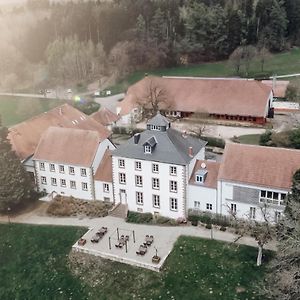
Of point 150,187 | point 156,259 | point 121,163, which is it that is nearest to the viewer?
point 156,259

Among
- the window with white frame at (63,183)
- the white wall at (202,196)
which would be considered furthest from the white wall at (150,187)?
the window with white frame at (63,183)

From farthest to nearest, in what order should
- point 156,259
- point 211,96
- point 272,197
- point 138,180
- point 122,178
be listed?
point 211,96 < point 122,178 < point 138,180 < point 272,197 < point 156,259

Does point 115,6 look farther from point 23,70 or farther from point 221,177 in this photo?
point 221,177

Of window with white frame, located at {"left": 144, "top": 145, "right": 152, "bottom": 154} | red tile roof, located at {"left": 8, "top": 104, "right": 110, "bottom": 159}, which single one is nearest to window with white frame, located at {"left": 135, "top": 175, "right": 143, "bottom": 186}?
window with white frame, located at {"left": 144, "top": 145, "right": 152, "bottom": 154}

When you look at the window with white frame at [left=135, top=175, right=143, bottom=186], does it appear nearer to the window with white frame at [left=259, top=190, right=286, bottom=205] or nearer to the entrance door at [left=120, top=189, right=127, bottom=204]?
the entrance door at [left=120, top=189, right=127, bottom=204]

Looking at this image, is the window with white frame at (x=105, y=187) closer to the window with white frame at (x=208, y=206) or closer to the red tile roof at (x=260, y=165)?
the window with white frame at (x=208, y=206)

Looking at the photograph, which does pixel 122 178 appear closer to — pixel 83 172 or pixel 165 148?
pixel 83 172

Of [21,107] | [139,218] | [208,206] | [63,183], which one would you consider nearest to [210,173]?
[208,206]
